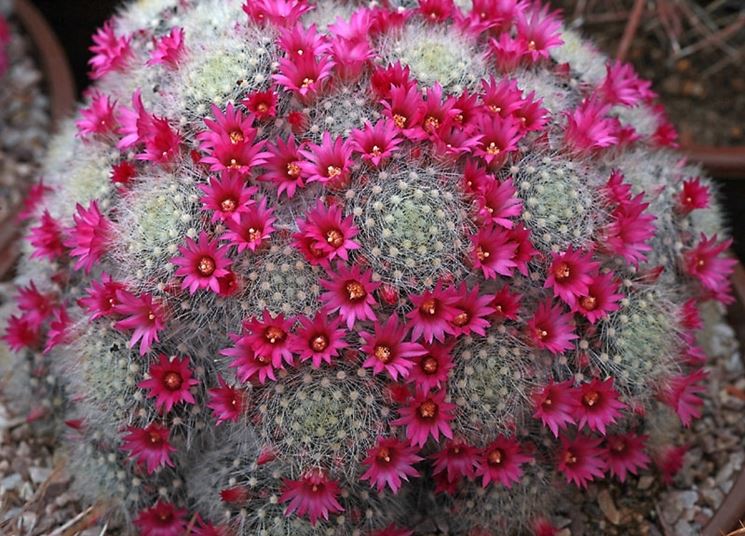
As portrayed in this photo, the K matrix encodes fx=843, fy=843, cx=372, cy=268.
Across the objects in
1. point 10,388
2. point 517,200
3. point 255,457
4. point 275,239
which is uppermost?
point 517,200

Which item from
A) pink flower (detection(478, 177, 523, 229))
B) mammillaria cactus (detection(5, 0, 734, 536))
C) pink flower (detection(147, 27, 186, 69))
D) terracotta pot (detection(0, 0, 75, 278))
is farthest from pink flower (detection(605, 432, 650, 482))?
terracotta pot (detection(0, 0, 75, 278))

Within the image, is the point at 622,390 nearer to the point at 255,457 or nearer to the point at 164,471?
the point at 255,457

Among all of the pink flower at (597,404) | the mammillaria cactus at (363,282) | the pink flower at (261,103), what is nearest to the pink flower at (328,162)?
the mammillaria cactus at (363,282)

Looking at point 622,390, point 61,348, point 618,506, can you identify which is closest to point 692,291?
point 622,390

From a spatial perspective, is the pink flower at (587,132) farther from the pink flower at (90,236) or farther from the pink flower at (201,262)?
the pink flower at (90,236)

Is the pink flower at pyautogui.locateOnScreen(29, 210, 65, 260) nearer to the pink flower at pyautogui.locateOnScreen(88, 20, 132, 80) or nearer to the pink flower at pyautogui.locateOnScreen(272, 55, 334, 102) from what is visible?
the pink flower at pyautogui.locateOnScreen(88, 20, 132, 80)

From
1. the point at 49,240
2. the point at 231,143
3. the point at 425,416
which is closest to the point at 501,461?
the point at 425,416

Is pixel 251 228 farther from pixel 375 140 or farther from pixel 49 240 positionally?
pixel 49 240
